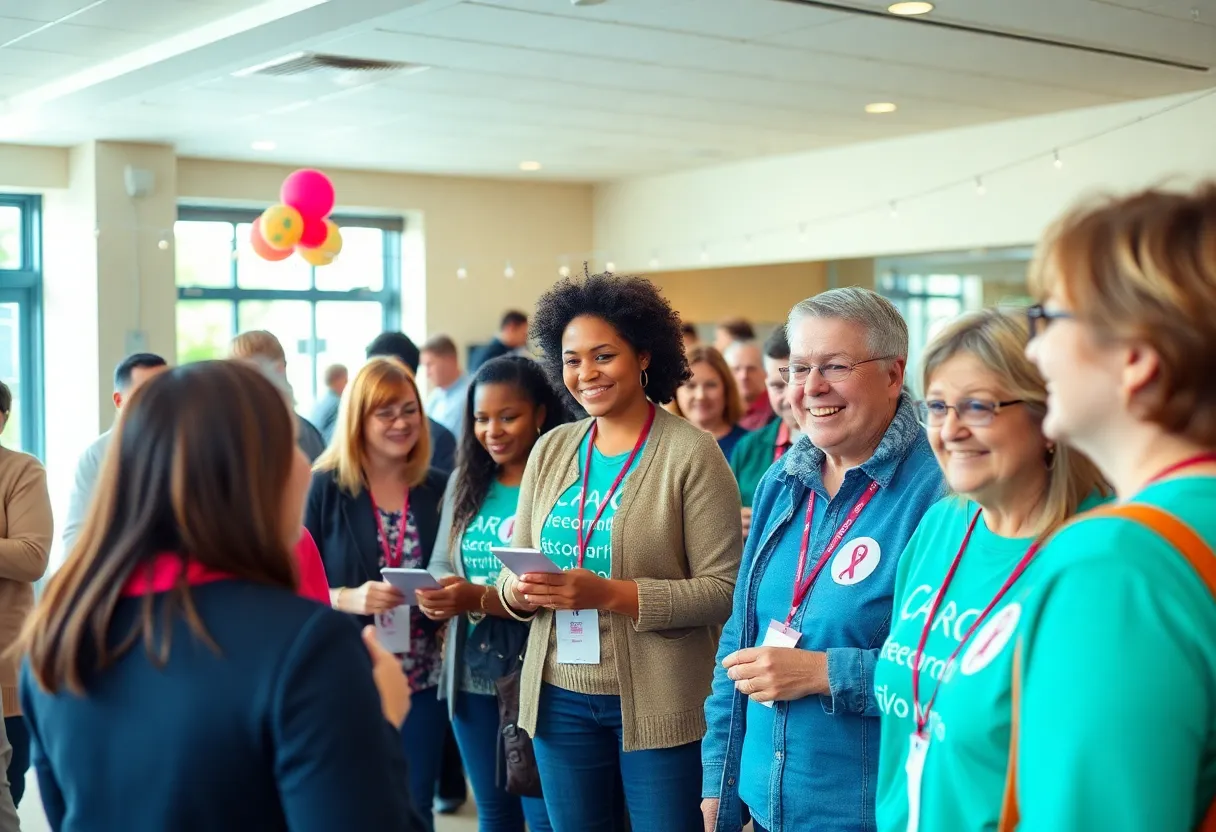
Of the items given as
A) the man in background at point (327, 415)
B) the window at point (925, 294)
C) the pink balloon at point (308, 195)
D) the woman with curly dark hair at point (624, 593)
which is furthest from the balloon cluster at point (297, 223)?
the window at point (925, 294)

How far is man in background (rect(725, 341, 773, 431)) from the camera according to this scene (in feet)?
18.9

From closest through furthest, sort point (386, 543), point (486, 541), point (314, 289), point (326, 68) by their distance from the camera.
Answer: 1. point (486, 541)
2. point (386, 543)
3. point (326, 68)
4. point (314, 289)

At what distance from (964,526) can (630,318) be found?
1250 millimetres

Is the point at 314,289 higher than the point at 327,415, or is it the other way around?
the point at 314,289

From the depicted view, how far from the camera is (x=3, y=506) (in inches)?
136

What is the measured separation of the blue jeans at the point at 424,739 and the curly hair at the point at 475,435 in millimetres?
455

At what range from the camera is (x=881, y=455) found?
2.09 m

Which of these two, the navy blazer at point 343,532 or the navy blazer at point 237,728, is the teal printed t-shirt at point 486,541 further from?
the navy blazer at point 237,728

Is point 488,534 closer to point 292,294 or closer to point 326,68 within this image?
point 326,68

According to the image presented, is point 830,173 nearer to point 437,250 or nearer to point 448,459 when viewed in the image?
point 437,250

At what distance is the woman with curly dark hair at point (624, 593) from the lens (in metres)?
2.55

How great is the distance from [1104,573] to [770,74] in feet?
18.4

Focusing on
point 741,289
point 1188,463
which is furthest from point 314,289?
point 1188,463

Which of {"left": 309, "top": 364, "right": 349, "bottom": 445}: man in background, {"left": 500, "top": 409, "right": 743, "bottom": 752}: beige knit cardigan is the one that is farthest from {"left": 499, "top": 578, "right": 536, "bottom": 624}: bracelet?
{"left": 309, "top": 364, "right": 349, "bottom": 445}: man in background
